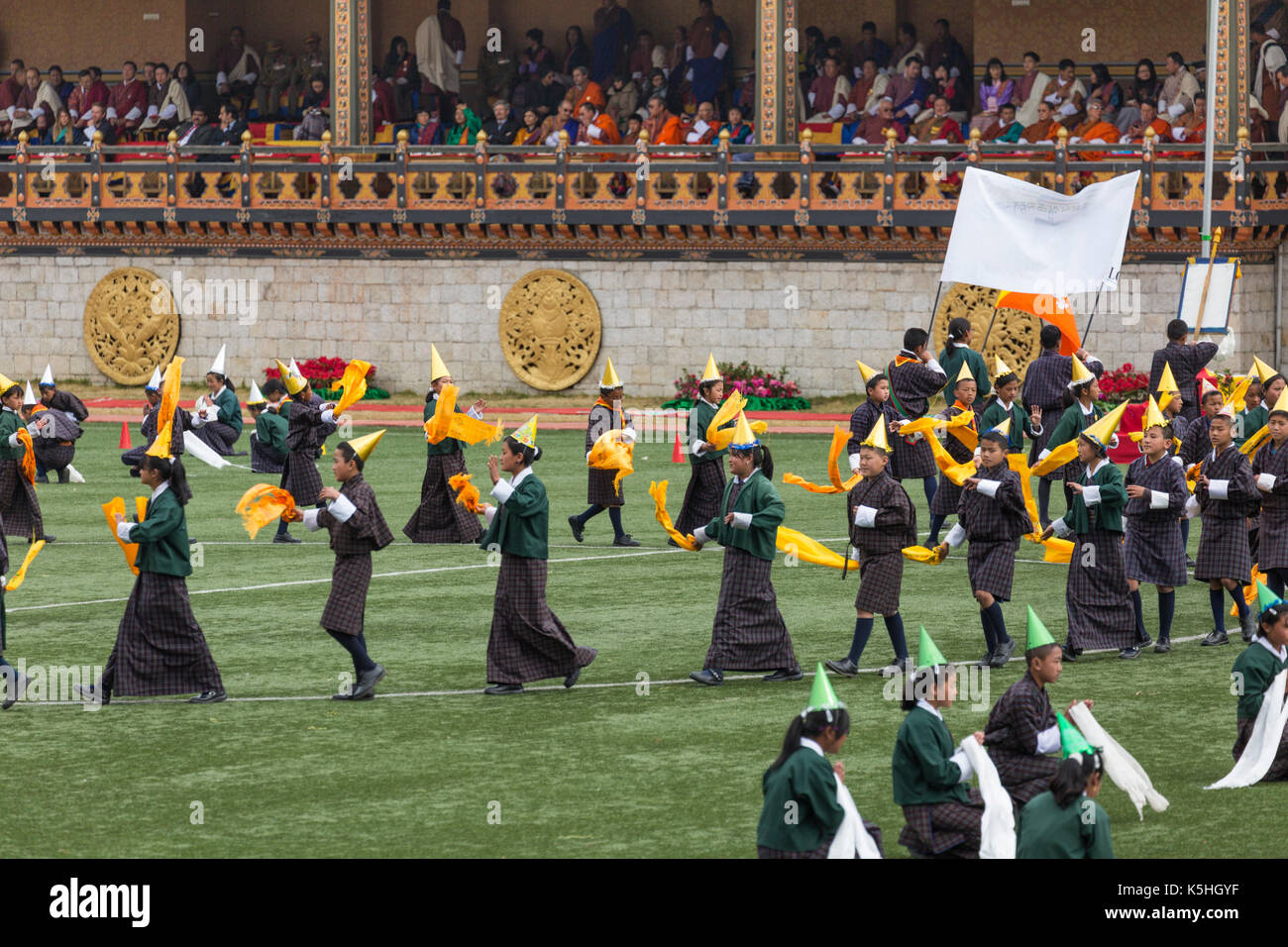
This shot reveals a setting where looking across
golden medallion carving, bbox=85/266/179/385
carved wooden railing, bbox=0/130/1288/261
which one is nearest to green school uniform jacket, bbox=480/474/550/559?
carved wooden railing, bbox=0/130/1288/261

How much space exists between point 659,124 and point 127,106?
36.8 feet

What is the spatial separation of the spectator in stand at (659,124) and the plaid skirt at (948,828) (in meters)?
25.4

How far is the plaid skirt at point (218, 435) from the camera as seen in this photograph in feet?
81.6

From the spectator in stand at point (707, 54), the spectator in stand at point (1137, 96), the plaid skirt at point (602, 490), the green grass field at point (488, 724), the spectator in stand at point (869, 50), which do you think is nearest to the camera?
the green grass field at point (488, 724)

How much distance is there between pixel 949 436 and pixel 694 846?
34.8 ft

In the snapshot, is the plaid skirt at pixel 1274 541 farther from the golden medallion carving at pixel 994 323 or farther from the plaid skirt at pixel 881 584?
the golden medallion carving at pixel 994 323

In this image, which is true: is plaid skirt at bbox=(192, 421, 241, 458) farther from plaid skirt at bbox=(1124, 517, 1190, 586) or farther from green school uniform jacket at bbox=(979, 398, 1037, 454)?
plaid skirt at bbox=(1124, 517, 1190, 586)

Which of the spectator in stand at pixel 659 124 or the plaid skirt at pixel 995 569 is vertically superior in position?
the spectator in stand at pixel 659 124

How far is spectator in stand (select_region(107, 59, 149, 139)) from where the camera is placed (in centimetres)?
3678

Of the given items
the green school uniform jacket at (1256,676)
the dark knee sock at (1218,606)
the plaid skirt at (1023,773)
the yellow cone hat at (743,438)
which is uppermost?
the yellow cone hat at (743,438)

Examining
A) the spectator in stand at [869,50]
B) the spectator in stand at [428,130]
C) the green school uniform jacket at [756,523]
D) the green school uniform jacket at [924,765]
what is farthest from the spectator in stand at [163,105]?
the green school uniform jacket at [924,765]

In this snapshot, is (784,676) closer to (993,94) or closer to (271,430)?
(271,430)

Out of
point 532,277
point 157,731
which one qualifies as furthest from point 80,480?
point 157,731

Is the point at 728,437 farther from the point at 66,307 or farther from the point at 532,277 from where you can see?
the point at 66,307
